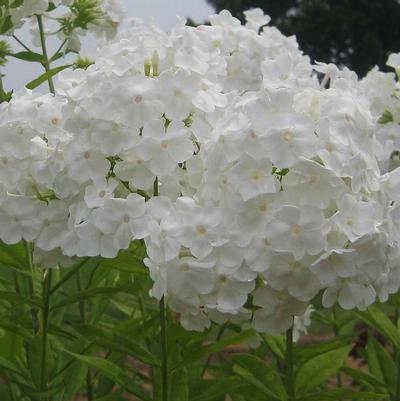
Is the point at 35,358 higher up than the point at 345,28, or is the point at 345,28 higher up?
the point at 35,358

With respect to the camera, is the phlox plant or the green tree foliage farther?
the green tree foliage

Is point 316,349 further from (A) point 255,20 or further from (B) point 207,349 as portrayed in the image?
(A) point 255,20

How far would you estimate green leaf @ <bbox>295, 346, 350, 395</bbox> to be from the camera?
1.50 metres

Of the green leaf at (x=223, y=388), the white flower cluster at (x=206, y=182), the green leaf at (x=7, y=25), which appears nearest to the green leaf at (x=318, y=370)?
the green leaf at (x=223, y=388)

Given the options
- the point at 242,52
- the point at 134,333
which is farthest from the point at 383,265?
the point at 242,52

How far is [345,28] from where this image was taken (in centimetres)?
1648

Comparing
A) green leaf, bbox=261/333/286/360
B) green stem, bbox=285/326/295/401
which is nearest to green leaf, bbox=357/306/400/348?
green leaf, bbox=261/333/286/360

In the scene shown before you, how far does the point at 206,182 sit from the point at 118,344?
1.36 feet

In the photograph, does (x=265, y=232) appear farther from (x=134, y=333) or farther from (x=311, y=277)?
(x=134, y=333)

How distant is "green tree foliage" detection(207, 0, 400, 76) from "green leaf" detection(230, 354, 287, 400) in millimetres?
15085

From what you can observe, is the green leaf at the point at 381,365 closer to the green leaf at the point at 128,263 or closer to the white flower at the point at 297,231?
the green leaf at the point at 128,263

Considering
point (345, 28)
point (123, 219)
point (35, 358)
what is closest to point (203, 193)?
point (123, 219)

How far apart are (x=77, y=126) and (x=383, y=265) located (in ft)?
1.61

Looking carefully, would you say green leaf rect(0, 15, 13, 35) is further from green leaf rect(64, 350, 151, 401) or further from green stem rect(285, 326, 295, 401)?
green stem rect(285, 326, 295, 401)
